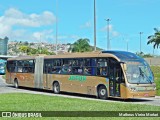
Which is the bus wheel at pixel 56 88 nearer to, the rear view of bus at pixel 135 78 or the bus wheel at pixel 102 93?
the bus wheel at pixel 102 93

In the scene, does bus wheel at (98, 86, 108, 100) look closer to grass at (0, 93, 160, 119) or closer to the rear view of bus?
the rear view of bus

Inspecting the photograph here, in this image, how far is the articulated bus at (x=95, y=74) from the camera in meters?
21.2

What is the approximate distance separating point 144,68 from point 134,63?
673 millimetres

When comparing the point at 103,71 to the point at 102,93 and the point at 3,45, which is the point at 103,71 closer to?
the point at 102,93

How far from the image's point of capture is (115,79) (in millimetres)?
21719

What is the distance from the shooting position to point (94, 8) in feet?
115

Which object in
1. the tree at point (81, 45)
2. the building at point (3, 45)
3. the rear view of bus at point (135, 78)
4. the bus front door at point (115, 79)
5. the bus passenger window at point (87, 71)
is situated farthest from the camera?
the tree at point (81, 45)

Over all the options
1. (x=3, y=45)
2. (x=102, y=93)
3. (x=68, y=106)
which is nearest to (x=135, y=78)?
(x=102, y=93)

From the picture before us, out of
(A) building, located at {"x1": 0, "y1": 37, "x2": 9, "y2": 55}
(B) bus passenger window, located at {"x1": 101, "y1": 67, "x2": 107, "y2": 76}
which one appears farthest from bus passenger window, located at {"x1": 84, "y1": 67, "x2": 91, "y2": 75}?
(A) building, located at {"x1": 0, "y1": 37, "x2": 9, "y2": 55}

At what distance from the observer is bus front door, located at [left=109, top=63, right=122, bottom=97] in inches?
846

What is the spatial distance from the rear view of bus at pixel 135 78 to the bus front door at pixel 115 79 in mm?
351

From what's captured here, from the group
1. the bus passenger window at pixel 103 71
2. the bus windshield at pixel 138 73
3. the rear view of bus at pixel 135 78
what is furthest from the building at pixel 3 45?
the bus windshield at pixel 138 73

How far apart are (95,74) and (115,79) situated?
1.92 metres

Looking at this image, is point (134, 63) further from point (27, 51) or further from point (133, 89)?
point (27, 51)
